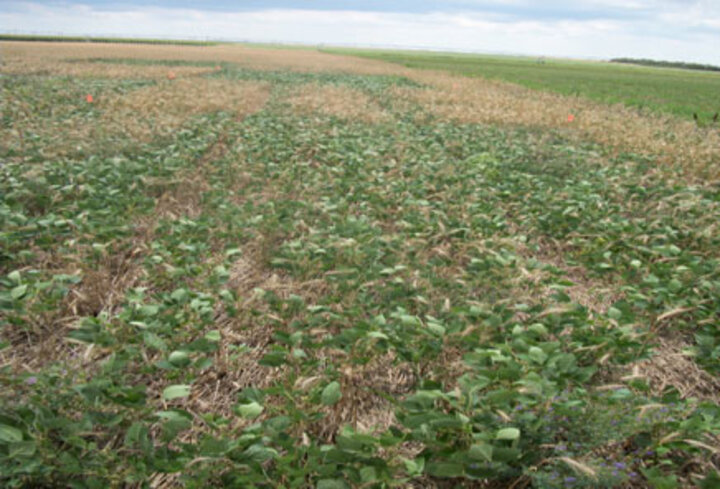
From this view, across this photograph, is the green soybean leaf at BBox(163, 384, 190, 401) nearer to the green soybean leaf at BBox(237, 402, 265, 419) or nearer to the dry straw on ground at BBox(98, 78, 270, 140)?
the green soybean leaf at BBox(237, 402, 265, 419)

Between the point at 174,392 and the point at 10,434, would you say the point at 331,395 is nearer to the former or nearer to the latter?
the point at 174,392

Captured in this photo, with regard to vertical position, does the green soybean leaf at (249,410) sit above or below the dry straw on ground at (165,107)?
below

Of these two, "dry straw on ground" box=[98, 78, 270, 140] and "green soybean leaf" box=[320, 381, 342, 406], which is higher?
"dry straw on ground" box=[98, 78, 270, 140]

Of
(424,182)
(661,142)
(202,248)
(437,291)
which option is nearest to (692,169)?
(661,142)

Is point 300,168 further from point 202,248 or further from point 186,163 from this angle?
point 202,248

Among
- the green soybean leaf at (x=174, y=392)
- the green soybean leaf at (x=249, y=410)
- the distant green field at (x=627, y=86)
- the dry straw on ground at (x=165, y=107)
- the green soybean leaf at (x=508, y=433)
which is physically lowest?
the green soybean leaf at (x=249, y=410)

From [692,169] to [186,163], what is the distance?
1000cm

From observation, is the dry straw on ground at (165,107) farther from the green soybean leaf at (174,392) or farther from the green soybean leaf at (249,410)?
the green soybean leaf at (249,410)

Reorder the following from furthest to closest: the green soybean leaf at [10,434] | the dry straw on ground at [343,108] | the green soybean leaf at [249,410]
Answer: the dry straw on ground at [343,108]
the green soybean leaf at [249,410]
the green soybean leaf at [10,434]

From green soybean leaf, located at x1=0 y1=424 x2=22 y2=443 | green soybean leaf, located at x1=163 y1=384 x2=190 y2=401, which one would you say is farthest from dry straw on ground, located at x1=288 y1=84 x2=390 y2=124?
green soybean leaf, located at x1=0 y1=424 x2=22 y2=443

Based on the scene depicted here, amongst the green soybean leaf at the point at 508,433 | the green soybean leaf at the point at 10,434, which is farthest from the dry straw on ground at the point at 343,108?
the green soybean leaf at the point at 10,434

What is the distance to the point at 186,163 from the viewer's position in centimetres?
767

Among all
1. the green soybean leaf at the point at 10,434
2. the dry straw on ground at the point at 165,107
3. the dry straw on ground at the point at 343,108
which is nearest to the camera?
the green soybean leaf at the point at 10,434

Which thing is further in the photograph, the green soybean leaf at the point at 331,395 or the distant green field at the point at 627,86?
the distant green field at the point at 627,86
